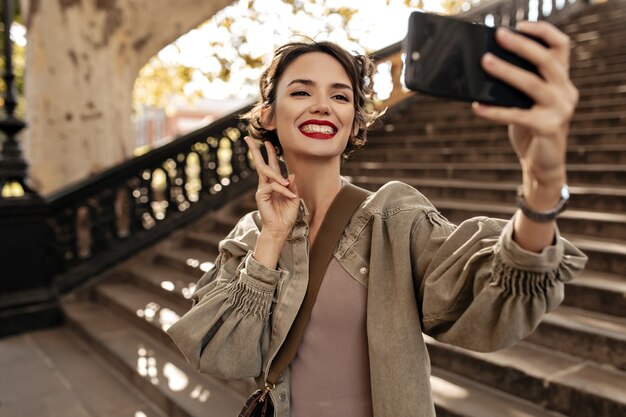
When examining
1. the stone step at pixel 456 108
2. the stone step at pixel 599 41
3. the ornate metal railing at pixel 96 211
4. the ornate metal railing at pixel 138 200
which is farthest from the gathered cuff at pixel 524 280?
the stone step at pixel 599 41

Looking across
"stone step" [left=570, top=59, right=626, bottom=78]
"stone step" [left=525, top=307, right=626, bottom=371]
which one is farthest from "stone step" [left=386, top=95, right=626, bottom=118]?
"stone step" [left=525, top=307, right=626, bottom=371]

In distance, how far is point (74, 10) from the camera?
246 inches

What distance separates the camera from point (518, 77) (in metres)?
0.84

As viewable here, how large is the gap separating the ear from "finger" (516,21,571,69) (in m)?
1.00

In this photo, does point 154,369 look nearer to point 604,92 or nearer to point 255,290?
point 255,290

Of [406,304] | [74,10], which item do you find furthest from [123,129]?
[406,304]

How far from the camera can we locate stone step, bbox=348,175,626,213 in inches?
172

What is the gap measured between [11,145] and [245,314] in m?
5.14

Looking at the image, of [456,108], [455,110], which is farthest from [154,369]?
[456,108]

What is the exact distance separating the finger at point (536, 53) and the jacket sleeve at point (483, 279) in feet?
1.05

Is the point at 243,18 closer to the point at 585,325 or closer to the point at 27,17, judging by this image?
the point at 27,17

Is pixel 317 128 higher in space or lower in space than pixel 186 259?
higher

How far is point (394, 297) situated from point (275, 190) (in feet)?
1.46

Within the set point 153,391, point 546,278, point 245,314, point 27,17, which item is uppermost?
point 27,17
